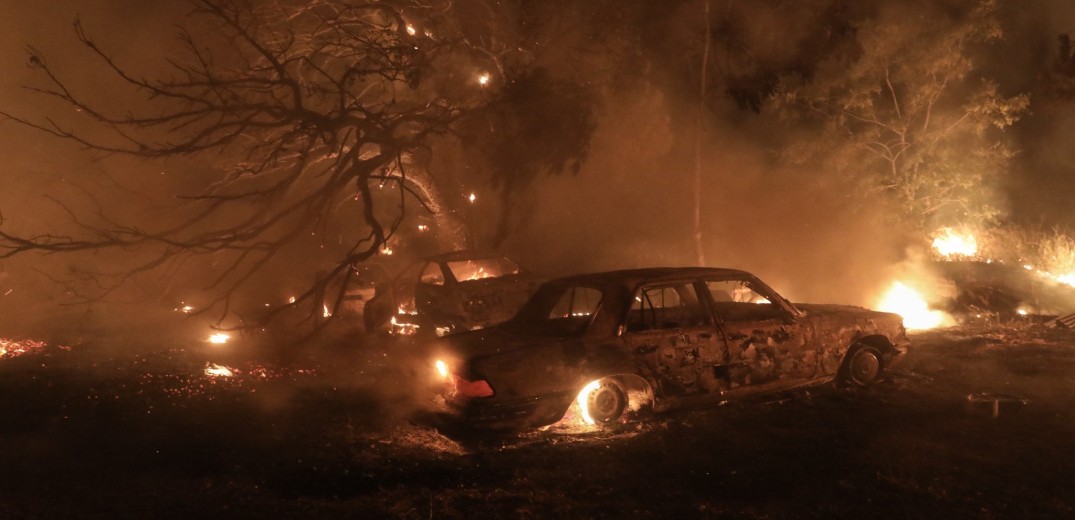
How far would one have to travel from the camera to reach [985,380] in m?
7.68

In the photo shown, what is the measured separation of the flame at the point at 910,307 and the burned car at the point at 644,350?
5.59 metres

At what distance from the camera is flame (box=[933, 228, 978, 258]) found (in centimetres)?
1666

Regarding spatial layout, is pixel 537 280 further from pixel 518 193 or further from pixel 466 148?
pixel 518 193

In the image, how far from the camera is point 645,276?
6.50m

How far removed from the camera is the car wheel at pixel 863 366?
717cm

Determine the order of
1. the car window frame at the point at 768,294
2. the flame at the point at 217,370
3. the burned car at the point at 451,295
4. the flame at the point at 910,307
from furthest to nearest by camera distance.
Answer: the flame at the point at 910,307, the burned car at the point at 451,295, the flame at the point at 217,370, the car window frame at the point at 768,294

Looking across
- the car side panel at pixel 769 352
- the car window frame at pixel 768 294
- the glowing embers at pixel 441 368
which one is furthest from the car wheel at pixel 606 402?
the car window frame at pixel 768 294

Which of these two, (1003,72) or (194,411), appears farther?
(1003,72)

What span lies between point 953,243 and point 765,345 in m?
13.3

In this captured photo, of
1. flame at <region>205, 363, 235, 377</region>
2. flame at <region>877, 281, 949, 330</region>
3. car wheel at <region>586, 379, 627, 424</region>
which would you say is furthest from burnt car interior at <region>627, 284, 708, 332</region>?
flame at <region>877, 281, 949, 330</region>

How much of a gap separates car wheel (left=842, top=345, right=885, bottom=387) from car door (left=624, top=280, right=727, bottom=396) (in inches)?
61.7

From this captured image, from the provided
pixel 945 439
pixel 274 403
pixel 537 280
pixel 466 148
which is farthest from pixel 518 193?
pixel 945 439

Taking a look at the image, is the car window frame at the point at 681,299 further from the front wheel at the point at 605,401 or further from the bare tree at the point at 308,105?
the bare tree at the point at 308,105

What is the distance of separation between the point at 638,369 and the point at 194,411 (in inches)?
161
